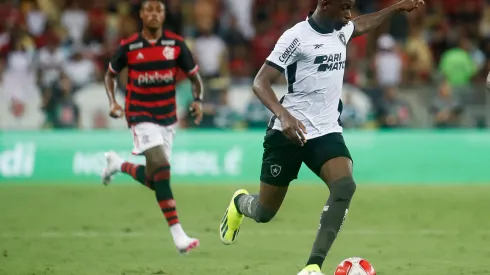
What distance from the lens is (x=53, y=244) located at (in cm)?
1000

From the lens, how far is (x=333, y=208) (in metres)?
7.39

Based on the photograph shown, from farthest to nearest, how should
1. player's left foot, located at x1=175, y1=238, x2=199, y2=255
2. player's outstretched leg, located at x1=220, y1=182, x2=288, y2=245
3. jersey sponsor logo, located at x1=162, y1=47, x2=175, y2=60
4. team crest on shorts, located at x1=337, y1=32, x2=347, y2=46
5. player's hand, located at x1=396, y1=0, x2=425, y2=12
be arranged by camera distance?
jersey sponsor logo, located at x1=162, y1=47, x2=175, y2=60, player's left foot, located at x1=175, y1=238, x2=199, y2=255, player's hand, located at x1=396, y1=0, x2=425, y2=12, player's outstretched leg, located at x1=220, y1=182, x2=288, y2=245, team crest on shorts, located at x1=337, y1=32, x2=347, y2=46

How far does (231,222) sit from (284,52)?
2163mm

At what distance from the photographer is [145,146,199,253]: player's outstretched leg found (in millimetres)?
9008

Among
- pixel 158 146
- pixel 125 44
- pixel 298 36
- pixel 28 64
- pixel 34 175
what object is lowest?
pixel 34 175

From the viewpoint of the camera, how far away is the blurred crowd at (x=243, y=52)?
17.8 m

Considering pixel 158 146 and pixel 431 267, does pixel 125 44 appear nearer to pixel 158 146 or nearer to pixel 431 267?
pixel 158 146

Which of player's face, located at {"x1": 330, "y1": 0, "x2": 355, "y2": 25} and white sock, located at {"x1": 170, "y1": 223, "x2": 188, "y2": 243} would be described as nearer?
player's face, located at {"x1": 330, "y1": 0, "x2": 355, "y2": 25}

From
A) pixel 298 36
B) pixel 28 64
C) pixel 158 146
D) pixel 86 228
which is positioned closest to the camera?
pixel 298 36

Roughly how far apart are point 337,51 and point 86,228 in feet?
15.4

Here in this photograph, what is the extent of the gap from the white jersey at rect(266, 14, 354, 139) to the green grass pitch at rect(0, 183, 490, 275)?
1374 mm

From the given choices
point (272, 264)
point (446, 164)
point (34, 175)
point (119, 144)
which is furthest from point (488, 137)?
point (272, 264)

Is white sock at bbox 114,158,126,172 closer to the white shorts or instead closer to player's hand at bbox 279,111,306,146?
the white shorts

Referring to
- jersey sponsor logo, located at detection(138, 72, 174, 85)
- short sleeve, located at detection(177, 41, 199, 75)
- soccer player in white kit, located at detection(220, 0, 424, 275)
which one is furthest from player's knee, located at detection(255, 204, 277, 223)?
short sleeve, located at detection(177, 41, 199, 75)
